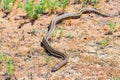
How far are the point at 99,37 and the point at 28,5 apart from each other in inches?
92.8

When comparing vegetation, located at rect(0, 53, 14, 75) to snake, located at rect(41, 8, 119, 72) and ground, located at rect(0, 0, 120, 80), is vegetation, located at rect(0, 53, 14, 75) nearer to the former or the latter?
ground, located at rect(0, 0, 120, 80)

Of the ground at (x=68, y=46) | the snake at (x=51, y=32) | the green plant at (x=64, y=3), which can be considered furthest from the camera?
the green plant at (x=64, y=3)

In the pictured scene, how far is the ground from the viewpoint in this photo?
7.36 meters

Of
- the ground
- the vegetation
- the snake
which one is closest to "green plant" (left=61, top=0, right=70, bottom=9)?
the ground

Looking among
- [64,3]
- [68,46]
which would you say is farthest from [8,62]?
[64,3]

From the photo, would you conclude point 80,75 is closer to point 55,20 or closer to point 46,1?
point 55,20

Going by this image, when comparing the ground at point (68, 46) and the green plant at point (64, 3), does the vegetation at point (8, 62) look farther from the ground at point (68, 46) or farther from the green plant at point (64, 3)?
the green plant at point (64, 3)

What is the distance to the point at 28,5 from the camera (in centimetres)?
962

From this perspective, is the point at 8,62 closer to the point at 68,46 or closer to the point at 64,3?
the point at 68,46

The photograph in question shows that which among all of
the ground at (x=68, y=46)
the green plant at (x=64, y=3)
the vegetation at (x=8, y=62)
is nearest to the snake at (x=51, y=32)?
the ground at (x=68, y=46)

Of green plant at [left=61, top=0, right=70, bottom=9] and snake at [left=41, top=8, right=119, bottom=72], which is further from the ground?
green plant at [left=61, top=0, right=70, bottom=9]

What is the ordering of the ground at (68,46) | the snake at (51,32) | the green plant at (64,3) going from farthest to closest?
1. the green plant at (64,3)
2. the snake at (51,32)
3. the ground at (68,46)

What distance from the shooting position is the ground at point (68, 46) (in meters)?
7.36

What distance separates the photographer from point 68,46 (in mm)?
8234
